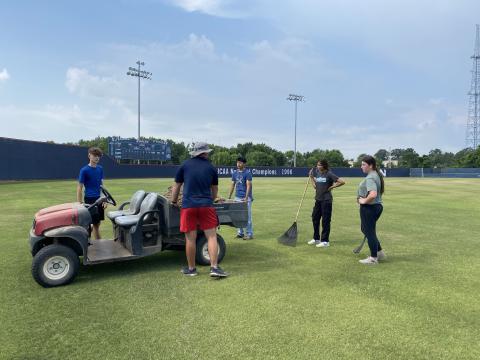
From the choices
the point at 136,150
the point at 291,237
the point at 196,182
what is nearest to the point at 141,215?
the point at 196,182

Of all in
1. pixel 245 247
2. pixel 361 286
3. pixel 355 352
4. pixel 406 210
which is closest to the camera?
pixel 355 352

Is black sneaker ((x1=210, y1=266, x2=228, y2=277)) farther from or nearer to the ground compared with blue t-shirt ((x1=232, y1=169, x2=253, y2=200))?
nearer to the ground

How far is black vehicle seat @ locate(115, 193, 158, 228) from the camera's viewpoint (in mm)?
5770

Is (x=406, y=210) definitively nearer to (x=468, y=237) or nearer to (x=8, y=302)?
(x=468, y=237)

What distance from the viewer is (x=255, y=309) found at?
4469 millimetres

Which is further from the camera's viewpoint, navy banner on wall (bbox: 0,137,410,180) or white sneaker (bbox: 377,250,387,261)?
navy banner on wall (bbox: 0,137,410,180)

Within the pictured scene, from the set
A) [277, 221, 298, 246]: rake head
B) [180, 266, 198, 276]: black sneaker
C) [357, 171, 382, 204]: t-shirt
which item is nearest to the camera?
[180, 266, 198, 276]: black sneaker

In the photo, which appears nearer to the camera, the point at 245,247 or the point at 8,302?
the point at 8,302

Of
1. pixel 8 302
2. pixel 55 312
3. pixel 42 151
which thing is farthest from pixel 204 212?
pixel 42 151

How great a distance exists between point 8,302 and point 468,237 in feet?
29.5

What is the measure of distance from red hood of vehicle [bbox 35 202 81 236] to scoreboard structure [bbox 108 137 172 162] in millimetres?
48377

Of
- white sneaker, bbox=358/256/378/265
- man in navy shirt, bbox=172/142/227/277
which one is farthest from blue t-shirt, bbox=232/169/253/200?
man in navy shirt, bbox=172/142/227/277

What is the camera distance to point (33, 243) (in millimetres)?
5355

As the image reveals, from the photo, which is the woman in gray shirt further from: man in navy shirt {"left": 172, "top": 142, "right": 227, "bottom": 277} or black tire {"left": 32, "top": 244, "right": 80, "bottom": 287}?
black tire {"left": 32, "top": 244, "right": 80, "bottom": 287}
